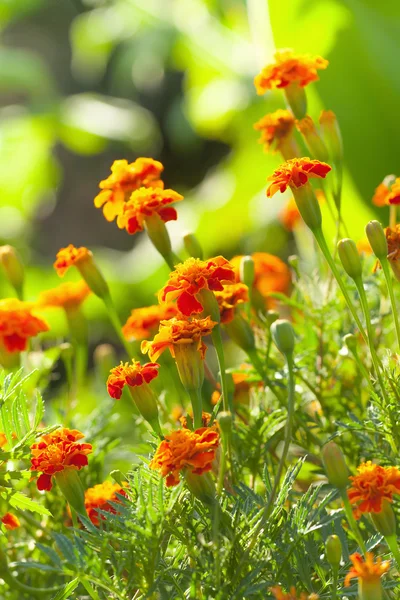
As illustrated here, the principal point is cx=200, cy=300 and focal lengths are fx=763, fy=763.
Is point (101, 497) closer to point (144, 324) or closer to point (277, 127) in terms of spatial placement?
point (144, 324)

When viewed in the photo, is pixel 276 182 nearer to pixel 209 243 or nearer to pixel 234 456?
pixel 234 456

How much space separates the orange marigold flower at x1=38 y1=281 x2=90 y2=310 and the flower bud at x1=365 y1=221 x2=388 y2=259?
267 millimetres

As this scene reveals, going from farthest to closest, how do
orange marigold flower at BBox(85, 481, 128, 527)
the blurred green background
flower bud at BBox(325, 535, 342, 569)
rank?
the blurred green background
orange marigold flower at BBox(85, 481, 128, 527)
flower bud at BBox(325, 535, 342, 569)

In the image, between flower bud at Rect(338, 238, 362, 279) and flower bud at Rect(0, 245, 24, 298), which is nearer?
flower bud at Rect(338, 238, 362, 279)

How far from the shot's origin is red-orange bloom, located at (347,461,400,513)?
335 mm

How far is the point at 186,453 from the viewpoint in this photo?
330mm

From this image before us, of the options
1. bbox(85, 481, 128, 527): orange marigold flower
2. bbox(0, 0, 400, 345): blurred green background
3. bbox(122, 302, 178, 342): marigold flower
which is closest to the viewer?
bbox(85, 481, 128, 527): orange marigold flower

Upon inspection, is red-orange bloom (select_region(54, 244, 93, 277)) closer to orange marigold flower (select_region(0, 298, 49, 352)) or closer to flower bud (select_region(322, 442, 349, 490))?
orange marigold flower (select_region(0, 298, 49, 352))

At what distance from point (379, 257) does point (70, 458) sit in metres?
0.19

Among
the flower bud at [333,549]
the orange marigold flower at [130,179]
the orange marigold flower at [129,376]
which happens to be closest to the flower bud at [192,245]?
the orange marigold flower at [130,179]

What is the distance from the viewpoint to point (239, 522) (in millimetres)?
363

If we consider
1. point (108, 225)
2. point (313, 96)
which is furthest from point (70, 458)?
point (108, 225)

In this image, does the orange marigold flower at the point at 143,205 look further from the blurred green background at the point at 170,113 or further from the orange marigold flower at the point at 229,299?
the blurred green background at the point at 170,113

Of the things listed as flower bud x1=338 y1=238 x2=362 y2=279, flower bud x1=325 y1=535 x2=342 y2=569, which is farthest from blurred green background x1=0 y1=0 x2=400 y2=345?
flower bud x1=325 y1=535 x2=342 y2=569
